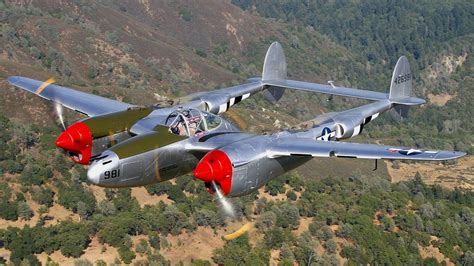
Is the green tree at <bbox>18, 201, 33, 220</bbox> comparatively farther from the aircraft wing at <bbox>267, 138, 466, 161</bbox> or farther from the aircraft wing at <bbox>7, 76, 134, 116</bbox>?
the aircraft wing at <bbox>267, 138, 466, 161</bbox>

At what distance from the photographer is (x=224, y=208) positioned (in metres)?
34.1

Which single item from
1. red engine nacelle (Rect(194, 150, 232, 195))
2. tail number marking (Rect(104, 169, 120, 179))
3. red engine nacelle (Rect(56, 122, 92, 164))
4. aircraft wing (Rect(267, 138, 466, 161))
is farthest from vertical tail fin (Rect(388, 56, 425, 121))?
tail number marking (Rect(104, 169, 120, 179))

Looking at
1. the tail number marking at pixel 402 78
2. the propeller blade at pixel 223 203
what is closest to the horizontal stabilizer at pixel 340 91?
the tail number marking at pixel 402 78

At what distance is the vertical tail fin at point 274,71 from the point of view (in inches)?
2341

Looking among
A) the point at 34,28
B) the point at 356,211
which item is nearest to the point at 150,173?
the point at 356,211

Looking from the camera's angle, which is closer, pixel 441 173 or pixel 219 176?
pixel 219 176

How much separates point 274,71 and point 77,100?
1837 cm

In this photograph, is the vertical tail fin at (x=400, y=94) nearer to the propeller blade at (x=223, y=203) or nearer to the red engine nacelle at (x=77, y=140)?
the propeller blade at (x=223, y=203)

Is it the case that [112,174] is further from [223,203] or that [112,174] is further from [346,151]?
[346,151]

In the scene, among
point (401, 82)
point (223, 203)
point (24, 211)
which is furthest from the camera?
point (24, 211)

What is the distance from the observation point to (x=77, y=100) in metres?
48.8

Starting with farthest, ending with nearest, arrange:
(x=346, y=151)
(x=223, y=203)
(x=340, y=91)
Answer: (x=340, y=91) < (x=346, y=151) < (x=223, y=203)

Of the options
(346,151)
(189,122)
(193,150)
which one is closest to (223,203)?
(193,150)

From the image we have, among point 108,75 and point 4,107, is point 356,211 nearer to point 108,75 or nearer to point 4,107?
point 4,107
